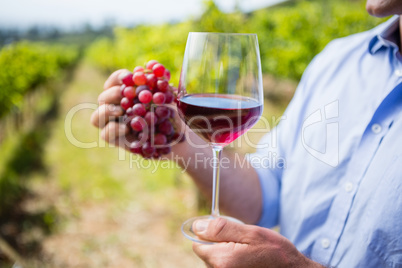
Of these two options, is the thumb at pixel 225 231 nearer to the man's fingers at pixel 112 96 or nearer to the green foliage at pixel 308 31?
the man's fingers at pixel 112 96

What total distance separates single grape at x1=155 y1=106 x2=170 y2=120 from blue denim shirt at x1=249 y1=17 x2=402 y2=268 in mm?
612

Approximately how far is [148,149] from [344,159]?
76cm

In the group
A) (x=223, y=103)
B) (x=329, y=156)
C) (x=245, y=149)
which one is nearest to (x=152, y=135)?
(x=223, y=103)

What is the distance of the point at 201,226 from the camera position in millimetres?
1127

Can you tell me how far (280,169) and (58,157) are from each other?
6928 mm

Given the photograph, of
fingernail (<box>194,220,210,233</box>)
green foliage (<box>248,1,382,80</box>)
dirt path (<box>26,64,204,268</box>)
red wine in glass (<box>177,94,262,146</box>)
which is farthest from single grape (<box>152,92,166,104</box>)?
green foliage (<box>248,1,382,80</box>)

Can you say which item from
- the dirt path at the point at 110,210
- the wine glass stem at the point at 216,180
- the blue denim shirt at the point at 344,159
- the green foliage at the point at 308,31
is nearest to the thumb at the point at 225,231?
the wine glass stem at the point at 216,180

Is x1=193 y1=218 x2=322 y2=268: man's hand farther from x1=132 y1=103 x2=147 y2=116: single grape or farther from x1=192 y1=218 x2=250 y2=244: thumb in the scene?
x1=132 y1=103 x2=147 y2=116: single grape

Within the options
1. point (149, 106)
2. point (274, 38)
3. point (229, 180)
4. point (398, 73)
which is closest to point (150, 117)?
point (149, 106)

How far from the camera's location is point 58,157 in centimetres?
774

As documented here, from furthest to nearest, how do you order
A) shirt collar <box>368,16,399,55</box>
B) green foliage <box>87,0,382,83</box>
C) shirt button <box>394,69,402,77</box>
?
green foliage <box>87,0,382,83</box> → shirt collar <box>368,16,399,55</box> → shirt button <box>394,69,402,77</box>

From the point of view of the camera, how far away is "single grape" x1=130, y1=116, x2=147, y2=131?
47.7 inches

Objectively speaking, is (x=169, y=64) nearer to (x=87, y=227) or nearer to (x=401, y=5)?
(x=87, y=227)

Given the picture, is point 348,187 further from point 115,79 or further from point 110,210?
point 110,210
